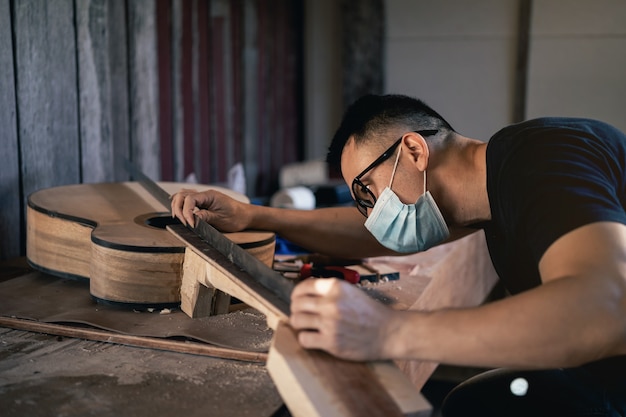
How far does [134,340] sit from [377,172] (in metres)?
0.81

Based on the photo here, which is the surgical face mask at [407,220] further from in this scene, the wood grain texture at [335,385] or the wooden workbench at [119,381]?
the wood grain texture at [335,385]

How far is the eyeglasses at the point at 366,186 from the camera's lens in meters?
2.00

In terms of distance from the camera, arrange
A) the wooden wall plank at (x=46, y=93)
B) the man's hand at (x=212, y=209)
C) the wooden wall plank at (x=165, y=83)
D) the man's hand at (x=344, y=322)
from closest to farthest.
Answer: the man's hand at (x=344, y=322) < the man's hand at (x=212, y=209) < the wooden wall plank at (x=46, y=93) < the wooden wall plank at (x=165, y=83)

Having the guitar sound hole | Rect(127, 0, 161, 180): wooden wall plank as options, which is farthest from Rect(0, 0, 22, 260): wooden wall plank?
Rect(127, 0, 161, 180): wooden wall plank

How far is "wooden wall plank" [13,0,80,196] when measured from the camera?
285 cm

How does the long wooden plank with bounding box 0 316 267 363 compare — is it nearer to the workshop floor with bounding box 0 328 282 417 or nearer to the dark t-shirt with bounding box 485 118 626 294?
the workshop floor with bounding box 0 328 282 417

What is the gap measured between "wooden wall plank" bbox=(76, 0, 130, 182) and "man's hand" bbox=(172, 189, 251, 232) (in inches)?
43.3

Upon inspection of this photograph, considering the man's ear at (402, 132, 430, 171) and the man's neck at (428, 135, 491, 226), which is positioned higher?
the man's ear at (402, 132, 430, 171)

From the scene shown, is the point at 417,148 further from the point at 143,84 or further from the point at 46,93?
the point at 143,84

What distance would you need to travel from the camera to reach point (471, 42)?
5.91 m

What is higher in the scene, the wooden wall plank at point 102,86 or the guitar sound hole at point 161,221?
the wooden wall plank at point 102,86

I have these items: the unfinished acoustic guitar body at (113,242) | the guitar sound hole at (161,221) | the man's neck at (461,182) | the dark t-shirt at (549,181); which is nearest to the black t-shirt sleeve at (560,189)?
the dark t-shirt at (549,181)

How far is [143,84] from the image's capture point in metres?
3.85

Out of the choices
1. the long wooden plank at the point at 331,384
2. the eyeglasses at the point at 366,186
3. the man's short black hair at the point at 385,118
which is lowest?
the long wooden plank at the point at 331,384
